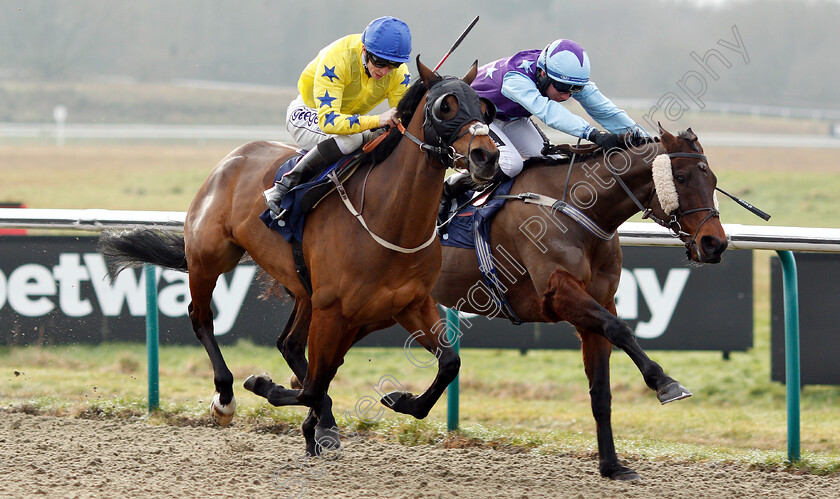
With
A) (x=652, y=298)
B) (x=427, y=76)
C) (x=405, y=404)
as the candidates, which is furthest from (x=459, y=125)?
(x=652, y=298)

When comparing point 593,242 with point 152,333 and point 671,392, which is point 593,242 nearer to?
point 671,392

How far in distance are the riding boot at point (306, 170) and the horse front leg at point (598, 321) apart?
1084 mm

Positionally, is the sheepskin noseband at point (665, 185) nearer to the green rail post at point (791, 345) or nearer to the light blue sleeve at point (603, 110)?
the light blue sleeve at point (603, 110)

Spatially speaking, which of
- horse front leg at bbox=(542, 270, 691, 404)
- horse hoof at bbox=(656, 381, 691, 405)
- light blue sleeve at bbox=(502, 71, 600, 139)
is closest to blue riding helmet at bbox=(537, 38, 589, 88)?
light blue sleeve at bbox=(502, 71, 600, 139)

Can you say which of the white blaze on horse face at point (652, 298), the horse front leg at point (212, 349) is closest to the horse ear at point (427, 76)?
the horse front leg at point (212, 349)

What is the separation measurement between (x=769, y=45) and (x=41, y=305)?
30155mm

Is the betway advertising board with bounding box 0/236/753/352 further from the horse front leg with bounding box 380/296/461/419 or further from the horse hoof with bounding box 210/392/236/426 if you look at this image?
the horse front leg with bounding box 380/296/461/419

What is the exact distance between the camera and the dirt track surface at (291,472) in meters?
3.78

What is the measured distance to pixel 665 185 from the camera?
3820 millimetres

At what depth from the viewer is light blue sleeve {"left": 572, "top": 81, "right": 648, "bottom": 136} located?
4.48 metres

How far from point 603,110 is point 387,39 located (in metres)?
1.31

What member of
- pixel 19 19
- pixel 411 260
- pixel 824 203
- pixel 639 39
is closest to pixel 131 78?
pixel 19 19

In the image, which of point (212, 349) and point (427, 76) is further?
point (212, 349)

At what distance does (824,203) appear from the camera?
13.5m
